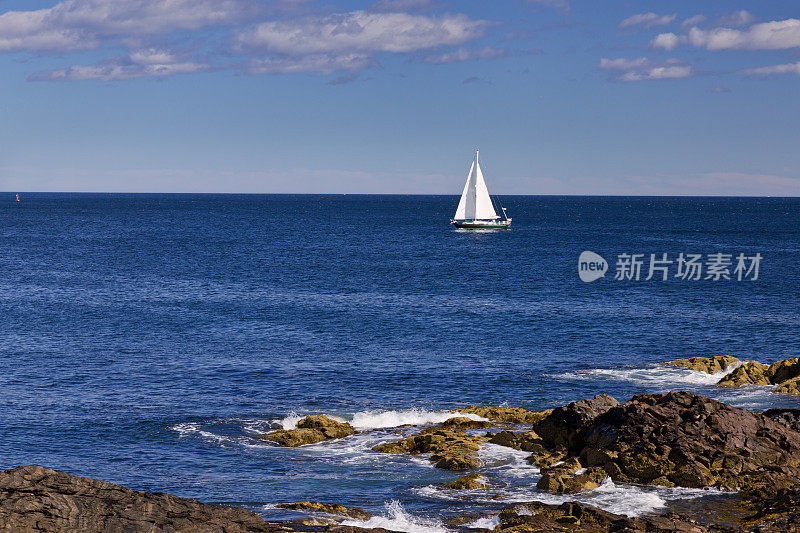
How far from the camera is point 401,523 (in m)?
31.1

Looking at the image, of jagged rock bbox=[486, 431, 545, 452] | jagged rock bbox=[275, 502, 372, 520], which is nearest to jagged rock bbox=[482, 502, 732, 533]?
jagged rock bbox=[275, 502, 372, 520]

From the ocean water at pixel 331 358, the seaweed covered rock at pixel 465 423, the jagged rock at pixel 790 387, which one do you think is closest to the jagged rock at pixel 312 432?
the ocean water at pixel 331 358

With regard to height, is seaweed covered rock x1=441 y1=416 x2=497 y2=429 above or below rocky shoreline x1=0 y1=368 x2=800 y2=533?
below

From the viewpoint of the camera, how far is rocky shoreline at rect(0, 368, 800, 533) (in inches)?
957

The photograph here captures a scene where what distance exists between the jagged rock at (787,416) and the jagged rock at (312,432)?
21.7m

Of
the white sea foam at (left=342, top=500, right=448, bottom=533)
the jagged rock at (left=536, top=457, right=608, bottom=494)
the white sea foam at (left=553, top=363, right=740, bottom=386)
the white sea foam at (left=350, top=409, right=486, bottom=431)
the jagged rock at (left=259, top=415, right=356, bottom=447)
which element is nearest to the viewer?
the white sea foam at (left=342, top=500, right=448, bottom=533)

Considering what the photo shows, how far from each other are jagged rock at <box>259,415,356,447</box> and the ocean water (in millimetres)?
848

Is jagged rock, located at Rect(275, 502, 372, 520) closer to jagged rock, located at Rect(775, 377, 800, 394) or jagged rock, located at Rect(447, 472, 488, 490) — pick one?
jagged rock, located at Rect(447, 472, 488, 490)

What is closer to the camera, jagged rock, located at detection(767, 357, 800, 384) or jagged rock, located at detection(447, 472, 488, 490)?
jagged rock, located at detection(447, 472, 488, 490)

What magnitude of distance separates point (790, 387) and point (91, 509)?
44851 millimetres

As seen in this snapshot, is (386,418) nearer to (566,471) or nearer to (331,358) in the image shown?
(566,471)

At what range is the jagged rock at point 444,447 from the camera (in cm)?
3891

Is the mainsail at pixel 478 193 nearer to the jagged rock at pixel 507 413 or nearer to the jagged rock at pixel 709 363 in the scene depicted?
the jagged rock at pixel 709 363

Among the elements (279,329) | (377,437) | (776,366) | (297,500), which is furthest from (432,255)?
(297,500)
